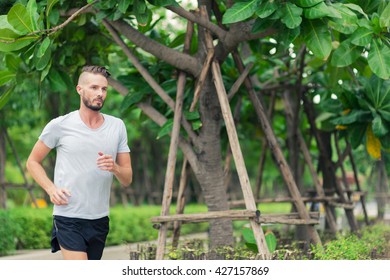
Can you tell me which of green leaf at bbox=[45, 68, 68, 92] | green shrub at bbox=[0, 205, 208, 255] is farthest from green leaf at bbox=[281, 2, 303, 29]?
green shrub at bbox=[0, 205, 208, 255]

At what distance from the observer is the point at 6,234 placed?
1087 centimetres

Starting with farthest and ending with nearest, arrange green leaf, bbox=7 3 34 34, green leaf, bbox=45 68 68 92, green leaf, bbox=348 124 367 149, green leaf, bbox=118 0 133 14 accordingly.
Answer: green leaf, bbox=348 124 367 149, green leaf, bbox=45 68 68 92, green leaf, bbox=118 0 133 14, green leaf, bbox=7 3 34 34

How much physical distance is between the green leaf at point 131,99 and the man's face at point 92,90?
3.06 metres

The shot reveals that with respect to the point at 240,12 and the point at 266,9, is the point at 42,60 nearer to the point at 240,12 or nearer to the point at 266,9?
the point at 240,12

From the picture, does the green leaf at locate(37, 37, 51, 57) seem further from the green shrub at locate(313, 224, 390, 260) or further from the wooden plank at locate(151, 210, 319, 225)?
the green shrub at locate(313, 224, 390, 260)

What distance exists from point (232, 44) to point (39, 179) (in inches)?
130

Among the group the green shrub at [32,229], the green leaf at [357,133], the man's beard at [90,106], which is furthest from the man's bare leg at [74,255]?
the green shrub at [32,229]

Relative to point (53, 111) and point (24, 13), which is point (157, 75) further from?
point (53, 111)

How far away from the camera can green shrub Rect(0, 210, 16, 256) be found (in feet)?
35.1

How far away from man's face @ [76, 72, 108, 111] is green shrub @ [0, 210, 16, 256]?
711cm

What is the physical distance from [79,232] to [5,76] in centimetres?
294

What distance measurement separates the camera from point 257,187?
10047 mm

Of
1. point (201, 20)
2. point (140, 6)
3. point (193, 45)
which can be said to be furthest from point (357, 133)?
point (140, 6)

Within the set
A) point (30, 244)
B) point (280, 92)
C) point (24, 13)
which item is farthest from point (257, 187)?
point (24, 13)
